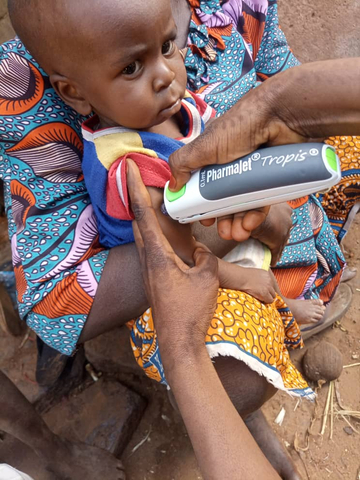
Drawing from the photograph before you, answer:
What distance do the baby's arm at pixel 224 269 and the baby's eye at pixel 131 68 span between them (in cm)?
30

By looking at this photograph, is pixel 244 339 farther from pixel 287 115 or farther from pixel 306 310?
pixel 306 310

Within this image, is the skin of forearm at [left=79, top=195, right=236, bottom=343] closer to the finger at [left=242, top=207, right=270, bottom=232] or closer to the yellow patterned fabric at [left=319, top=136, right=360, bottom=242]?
the finger at [left=242, top=207, right=270, bottom=232]

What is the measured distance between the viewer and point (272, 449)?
1664mm

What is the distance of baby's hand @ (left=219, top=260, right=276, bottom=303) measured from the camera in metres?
1.28

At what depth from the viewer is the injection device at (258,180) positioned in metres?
0.79

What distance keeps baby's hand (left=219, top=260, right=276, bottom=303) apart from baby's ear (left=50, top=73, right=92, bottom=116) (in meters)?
0.59

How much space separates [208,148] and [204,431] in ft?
2.01

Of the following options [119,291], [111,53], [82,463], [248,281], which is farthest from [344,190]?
[82,463]

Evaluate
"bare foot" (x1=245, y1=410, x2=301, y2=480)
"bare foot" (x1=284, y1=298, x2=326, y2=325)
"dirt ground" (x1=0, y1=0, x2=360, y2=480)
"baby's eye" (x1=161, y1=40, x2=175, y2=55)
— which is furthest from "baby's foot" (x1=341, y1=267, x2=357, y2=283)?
"baby's eye" (x1=161, y1=40, x2=175, y2=55)

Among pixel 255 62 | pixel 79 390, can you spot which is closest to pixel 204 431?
pixel 79 390

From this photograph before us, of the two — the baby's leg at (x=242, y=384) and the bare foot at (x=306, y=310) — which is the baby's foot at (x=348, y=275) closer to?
the bare foot at (x=306, y=310)

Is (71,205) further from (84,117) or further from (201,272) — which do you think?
(201,272)

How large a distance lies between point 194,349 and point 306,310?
91cm

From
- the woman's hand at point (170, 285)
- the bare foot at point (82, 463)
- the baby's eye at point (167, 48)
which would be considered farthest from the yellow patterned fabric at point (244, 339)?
the baby's eye at point (167, 48)
